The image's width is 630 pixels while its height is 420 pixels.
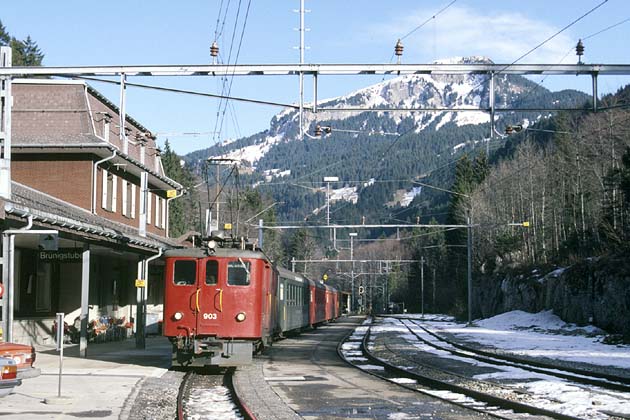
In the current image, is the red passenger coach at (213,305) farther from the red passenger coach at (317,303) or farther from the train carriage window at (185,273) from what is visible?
the red passenger coach at (317,303)

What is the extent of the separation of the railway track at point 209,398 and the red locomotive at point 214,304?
0.61 metres

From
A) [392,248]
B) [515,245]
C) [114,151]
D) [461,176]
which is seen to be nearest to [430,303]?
[461,176]

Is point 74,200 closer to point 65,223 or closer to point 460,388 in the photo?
point 65,223

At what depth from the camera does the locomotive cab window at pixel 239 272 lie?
18.6 meters

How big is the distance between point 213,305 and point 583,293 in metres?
24.1

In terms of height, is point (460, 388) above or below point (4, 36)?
below

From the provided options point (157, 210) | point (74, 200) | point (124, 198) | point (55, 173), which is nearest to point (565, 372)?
point (74, 200)

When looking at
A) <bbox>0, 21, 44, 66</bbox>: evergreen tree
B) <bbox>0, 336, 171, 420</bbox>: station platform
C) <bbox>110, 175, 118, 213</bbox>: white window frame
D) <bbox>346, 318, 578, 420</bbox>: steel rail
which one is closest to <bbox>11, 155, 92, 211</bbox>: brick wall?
<bbox>110, 175, 118, 213</bbox>: white window frame

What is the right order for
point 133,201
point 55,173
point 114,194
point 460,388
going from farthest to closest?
point 133,201 < point 114,194 < point 55,173 < point 460,388

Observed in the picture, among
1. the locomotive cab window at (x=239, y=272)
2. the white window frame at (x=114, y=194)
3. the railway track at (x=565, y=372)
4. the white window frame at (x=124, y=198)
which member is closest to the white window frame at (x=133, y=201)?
the white window frame at (x=124, y=198)

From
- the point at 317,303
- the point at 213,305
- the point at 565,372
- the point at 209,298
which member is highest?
the point at 209,298

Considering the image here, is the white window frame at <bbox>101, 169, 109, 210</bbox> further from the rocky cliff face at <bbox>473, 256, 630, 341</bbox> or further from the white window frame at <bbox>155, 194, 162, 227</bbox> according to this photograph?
the rocky cliff face at <bbox>473, 256, 630, 341</bbox>

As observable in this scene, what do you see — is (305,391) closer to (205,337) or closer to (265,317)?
(205,337)

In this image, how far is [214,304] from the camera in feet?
60.2
